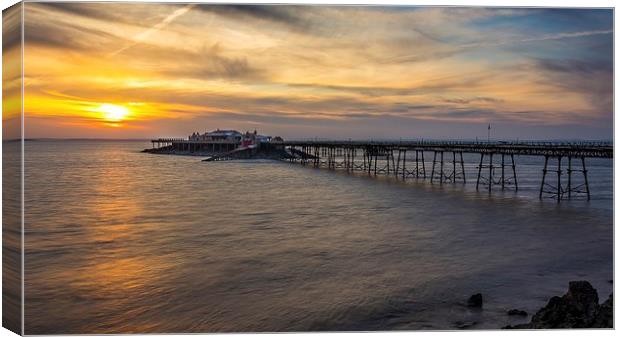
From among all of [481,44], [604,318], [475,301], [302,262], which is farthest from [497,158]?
[604,318]

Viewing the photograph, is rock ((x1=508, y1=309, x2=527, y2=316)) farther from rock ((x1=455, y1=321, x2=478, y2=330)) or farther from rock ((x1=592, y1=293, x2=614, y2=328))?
rock ((x1=592, y1=293, x2=614, y2=328))

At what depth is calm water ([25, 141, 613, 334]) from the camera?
930 centimetres

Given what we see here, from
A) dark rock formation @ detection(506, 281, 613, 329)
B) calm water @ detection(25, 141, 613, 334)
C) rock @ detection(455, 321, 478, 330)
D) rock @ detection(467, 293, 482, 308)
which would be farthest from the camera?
rock @ detection(467, 293, 482, 308)

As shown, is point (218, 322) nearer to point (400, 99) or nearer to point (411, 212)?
point (400, 99)

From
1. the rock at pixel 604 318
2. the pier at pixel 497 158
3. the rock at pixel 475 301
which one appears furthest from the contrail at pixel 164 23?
the pier at pixel 497 158

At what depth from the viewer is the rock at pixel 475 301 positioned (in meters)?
9.52

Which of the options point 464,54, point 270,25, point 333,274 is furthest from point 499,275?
point 270,25

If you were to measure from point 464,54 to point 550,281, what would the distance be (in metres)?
4.67

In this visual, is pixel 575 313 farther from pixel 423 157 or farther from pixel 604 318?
pixel 423 157

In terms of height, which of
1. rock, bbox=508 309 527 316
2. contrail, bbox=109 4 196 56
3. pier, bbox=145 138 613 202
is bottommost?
rock, bbox=508 309 527 316

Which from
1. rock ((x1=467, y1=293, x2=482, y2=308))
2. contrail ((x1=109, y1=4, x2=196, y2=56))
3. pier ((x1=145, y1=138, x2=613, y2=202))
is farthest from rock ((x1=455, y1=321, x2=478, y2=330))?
pier ((x1=145, y1=138, x2=613, y2=202))

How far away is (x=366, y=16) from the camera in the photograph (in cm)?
968

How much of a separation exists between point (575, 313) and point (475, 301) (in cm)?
167

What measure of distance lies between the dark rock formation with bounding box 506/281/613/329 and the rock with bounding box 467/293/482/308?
111 cm
